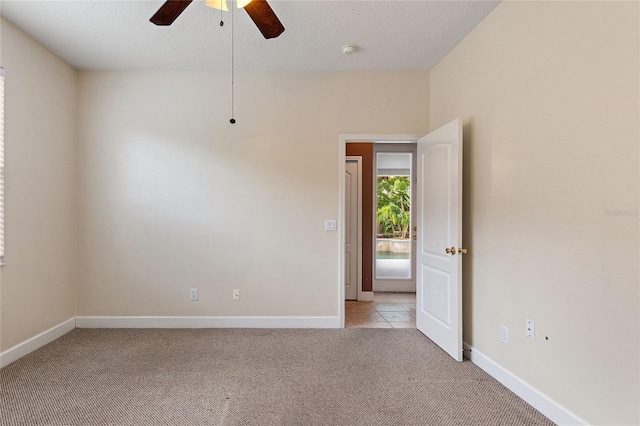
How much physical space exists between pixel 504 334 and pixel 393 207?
3467mm

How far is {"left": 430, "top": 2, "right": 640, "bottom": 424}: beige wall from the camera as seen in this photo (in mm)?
1510

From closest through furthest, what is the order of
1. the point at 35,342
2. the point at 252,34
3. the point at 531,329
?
the point at 531,329 → the point at 252,34 → the point at 35,342

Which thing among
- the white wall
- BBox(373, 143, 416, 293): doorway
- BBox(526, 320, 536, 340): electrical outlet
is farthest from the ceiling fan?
BBox(373, 143, 416, 293): doorway

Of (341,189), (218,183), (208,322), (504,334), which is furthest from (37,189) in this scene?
(504,334)

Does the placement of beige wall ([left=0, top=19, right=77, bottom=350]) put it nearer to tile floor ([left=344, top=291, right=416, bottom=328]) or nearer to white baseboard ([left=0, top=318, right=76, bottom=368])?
white baseboard ([left=0, top=318, right=76, bottom=368])

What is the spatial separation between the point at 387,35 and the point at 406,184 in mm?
3104

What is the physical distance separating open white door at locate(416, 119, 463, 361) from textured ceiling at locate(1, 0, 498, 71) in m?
0.82

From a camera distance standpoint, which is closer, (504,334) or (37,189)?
(504,334)

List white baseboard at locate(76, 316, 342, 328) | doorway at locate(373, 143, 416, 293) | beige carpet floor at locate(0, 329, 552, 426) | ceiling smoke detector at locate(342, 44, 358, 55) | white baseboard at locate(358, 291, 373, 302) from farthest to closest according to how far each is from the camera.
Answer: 1. doorway at locate(373, 143, 416, 293)
2. white baseboard at locate(358, 291, 373, 302)
3. white baseboard at locate(76, 316, 342, 328)
4. ceiling smoke detector at locate(342, 44, 358, 55)
5. beige carpet floor at locate(0, 329, 552, 426)

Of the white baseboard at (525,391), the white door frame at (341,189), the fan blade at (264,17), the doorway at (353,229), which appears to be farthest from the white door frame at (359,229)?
the fan blade at (264,17)

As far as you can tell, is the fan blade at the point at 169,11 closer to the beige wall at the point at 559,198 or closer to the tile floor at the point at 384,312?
the beige wall at the point at 559,198

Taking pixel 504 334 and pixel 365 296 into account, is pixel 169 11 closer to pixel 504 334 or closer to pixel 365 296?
pixel 504 334

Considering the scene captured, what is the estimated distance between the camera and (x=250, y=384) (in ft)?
7.34

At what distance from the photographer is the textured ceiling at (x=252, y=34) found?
232 cm
